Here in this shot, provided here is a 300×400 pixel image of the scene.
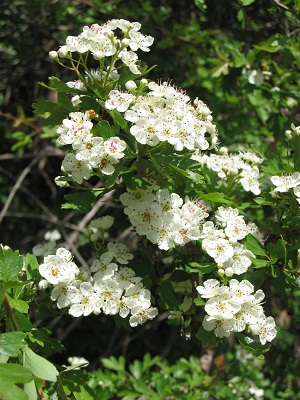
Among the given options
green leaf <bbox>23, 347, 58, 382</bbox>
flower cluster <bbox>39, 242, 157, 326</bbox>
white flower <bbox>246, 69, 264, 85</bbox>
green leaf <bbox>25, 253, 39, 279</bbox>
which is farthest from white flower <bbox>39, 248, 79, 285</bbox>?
white flower <bbox>246, 69, 264, 85</bbox>

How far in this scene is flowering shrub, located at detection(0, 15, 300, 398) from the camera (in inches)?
58.3

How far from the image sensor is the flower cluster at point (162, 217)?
1.56 meters

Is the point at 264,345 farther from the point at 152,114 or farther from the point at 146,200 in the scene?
the point at 152,114

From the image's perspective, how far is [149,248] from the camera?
1.78 metres

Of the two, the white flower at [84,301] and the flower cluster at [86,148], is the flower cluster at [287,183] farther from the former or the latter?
the white flower at [84,301]

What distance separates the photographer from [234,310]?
4.73 ft

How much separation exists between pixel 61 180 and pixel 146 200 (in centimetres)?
24

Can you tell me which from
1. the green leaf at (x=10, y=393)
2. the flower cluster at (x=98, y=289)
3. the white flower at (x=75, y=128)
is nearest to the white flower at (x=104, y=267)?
the flower cluster at (x=98, y=289)

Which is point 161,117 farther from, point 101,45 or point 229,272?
point 229,272

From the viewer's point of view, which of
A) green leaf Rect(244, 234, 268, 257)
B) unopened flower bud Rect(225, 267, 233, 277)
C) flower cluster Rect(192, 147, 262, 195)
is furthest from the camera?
flower cluster Rect(192, 147, 262, 195)

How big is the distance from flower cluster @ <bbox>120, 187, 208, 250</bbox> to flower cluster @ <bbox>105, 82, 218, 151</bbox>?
16cm

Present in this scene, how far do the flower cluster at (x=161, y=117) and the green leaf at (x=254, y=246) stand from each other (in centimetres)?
29

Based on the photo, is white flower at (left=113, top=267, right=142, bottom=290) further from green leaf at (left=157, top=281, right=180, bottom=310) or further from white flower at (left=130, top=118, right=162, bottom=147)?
white flower at (left=130, top=118, right=162, bottom=147)

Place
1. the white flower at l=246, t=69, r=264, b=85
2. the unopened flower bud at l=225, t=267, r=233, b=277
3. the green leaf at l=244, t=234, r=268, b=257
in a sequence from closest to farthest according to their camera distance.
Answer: the unopened flower bud at l=225, t=267, r=233, b=277 < the green leaf at l=244, t=234, r=268, b=257 < the white flower at l=246, t=69, r=264, b=85
